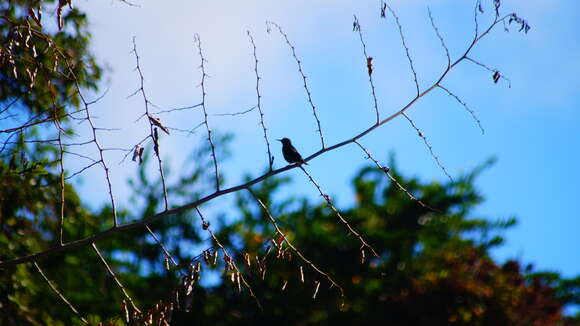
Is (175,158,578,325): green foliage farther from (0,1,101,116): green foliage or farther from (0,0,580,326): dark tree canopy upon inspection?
(0,1,101,116): green foliage

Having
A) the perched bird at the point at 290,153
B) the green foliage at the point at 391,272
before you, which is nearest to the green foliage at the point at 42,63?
the perched bird at the point at 290,153

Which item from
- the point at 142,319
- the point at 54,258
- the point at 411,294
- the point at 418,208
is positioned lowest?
the point at 142,319

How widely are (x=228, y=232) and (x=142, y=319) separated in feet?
24.0

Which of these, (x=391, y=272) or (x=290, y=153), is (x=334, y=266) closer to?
(x=391, y=272)

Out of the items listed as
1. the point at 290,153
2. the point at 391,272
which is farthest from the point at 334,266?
the point at 290,153

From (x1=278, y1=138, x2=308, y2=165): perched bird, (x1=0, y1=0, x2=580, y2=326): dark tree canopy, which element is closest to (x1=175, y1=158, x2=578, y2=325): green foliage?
(x1=0, y1=0, x2=580, y2=326): dark tree canopy

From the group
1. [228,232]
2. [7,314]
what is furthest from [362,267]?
[7,314]

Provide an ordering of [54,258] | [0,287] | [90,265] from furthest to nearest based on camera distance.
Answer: [90,265]
[54,258]
[0,287]

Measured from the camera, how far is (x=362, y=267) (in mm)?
10977

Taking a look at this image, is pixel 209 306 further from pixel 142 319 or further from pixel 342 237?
pixel 142 319

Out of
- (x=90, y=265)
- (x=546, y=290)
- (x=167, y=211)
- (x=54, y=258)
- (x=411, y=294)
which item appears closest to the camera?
(x=167, y=211)

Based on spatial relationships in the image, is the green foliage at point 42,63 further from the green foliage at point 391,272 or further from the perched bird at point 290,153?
the green foliage at point 391,272

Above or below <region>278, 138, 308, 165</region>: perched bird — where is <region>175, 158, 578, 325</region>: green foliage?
A: above

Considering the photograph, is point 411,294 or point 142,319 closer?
point 142,319
